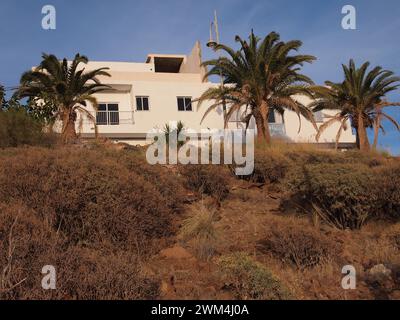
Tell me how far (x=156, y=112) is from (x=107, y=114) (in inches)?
130

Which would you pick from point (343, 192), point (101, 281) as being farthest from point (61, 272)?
point (343, 192)

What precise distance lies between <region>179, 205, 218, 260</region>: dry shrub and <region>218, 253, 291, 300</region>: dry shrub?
1410 millimetres

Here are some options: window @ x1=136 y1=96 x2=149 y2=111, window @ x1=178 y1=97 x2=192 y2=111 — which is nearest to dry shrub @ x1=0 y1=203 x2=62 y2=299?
window @ x1=136 y1=96 x2=149 y2=111

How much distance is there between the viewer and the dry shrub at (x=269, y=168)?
16.8 metres

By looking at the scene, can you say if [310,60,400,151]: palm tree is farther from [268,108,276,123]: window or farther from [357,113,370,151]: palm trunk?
[268,108,276,123]: window

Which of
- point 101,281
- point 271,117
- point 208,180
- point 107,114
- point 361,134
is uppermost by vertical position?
point 107,114

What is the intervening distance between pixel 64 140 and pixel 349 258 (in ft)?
52.8

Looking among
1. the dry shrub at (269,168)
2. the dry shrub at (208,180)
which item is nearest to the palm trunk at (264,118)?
the dry shrub at (269,168)

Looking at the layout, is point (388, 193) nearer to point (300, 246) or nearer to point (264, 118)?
point (300, 246)

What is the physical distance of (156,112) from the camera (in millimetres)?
32531

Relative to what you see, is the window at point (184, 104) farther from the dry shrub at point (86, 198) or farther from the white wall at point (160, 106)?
the dry shrub at point (86, 198)

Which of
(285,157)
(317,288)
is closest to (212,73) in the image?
(285,157)

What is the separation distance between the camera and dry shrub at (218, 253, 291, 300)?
22.5 feet

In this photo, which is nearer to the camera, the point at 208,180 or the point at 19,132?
the point at 208,180
